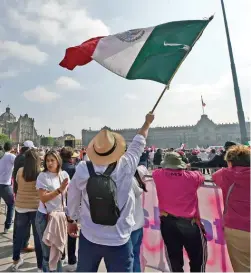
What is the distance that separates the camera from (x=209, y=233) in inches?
134

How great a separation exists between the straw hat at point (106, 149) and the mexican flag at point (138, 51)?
1784mm

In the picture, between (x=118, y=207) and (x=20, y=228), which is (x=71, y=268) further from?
(x=118, y=207)

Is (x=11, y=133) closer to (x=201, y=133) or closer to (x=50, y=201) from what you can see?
(x=201, y=133)

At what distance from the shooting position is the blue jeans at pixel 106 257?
2.08 m

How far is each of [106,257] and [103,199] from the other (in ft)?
1.81

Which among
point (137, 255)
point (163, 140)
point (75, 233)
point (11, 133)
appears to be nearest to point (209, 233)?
point (137, 255)

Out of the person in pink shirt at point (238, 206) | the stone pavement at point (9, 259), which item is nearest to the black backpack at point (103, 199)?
the person in pink shirt at point (238, 206)

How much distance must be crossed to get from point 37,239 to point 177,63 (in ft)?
11.0

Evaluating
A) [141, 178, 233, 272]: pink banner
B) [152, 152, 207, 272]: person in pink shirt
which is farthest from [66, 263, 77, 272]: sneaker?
[152, 152, 207, 272]: person in pink shirt

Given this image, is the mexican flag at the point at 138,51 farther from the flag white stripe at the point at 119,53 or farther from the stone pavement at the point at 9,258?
the stone pavement at the point at 9,258

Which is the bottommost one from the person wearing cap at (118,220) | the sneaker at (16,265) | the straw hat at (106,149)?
the sneaker at (16,265)

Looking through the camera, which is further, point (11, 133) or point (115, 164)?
point (11, 133)

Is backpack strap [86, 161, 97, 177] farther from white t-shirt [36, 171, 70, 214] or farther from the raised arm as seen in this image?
white t-shirt [36, 171, 70, 214]

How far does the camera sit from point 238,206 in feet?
8.29
